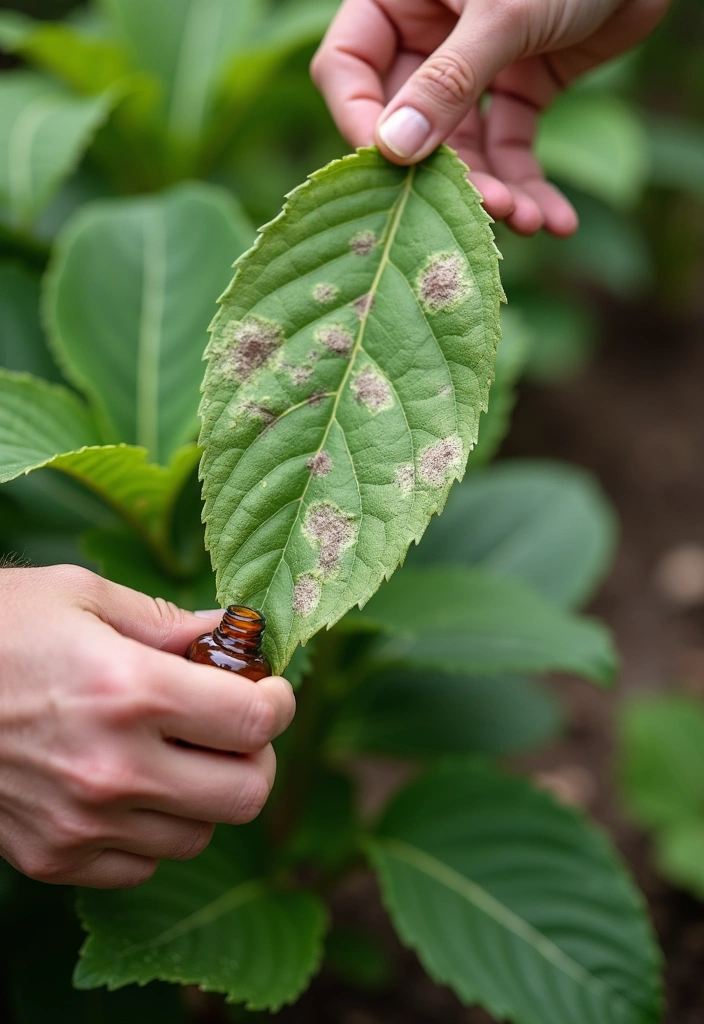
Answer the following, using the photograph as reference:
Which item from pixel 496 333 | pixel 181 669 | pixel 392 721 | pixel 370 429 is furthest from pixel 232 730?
pixel 392 721

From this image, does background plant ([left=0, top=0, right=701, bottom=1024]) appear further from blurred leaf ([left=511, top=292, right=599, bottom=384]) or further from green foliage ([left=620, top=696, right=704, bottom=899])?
blurred leaf ([left=511, top=292, right=599, bottom=384])

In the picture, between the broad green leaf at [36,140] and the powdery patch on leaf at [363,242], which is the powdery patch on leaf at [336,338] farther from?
the broad green leaf at [36,140]

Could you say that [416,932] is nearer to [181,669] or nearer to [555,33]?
[181,669]

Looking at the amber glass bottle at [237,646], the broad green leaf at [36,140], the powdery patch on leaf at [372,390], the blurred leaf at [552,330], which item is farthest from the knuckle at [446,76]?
the blurred leaf at [552,330]

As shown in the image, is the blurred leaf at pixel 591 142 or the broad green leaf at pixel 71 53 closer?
the broad green leaf at pixel 71 53

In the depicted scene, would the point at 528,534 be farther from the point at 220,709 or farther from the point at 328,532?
the point at 220,709
